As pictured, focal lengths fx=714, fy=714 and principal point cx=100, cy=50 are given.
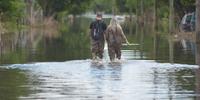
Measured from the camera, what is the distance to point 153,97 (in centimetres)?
1548

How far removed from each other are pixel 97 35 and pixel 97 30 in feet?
0.69

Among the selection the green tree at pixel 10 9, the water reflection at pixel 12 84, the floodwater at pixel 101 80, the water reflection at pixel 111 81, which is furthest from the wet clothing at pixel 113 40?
Answer: the green tree at pixel 10 9

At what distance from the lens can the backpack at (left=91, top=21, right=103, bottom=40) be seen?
88.6 feet

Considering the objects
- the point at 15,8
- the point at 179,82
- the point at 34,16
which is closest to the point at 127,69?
the point at 179,82

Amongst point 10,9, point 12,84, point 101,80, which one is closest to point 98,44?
point 101,80

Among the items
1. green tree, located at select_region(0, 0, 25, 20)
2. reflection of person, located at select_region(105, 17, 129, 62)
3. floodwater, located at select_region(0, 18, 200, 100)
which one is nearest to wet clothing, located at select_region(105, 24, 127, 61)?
reflection of person, located at select_region(105, 17, 129, 62)

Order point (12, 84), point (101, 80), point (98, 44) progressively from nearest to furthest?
point (12, 84) → point (101, 80) → point (98, 44)

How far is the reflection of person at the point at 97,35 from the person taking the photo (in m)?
27.0

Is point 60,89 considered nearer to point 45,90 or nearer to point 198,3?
point 45,90

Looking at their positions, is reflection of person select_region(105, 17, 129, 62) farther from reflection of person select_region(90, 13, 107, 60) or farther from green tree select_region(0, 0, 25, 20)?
green tree select_region(0, 0, 25, 20)

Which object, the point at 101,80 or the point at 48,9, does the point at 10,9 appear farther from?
the point at 101,80

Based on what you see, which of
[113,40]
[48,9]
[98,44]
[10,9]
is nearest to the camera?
[113,40]

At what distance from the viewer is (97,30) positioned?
88.6ft

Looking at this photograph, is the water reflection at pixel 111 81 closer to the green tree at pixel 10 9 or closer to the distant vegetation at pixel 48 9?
the distant vegetation at pixel 48 9
